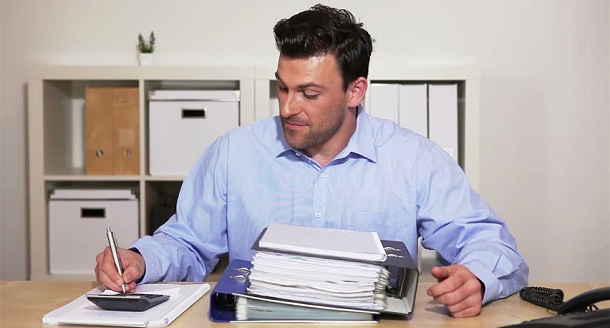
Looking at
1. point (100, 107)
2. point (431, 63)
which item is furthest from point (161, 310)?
point (431, 63)

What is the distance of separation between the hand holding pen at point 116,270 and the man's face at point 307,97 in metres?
0.49

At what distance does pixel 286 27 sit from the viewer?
69.4 inches

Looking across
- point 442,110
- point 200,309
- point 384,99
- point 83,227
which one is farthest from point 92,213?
Answer: point 200,309

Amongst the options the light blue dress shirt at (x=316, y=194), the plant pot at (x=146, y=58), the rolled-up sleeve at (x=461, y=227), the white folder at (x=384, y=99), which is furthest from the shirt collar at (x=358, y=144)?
the plant pot at (x=146, y=58)

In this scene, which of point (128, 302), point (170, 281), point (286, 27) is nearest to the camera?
point (128, 302)

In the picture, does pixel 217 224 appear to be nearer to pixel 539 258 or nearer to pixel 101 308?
pixel 101 308

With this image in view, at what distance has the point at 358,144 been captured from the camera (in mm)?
1827

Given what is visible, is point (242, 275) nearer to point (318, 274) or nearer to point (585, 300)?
point (318, 274)

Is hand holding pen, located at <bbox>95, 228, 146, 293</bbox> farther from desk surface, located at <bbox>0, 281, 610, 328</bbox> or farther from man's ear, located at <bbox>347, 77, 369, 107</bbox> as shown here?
man's ear, located at <bbox>347, 77, 369, 107</bbox>

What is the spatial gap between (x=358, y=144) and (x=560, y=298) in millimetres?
649

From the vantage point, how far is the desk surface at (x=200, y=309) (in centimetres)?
121

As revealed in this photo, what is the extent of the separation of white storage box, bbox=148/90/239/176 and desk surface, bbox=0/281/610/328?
1.53m

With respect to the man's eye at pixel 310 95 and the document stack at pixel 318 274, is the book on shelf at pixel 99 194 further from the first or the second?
the document stack at pixel 318 274

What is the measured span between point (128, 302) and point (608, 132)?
2.71 m
